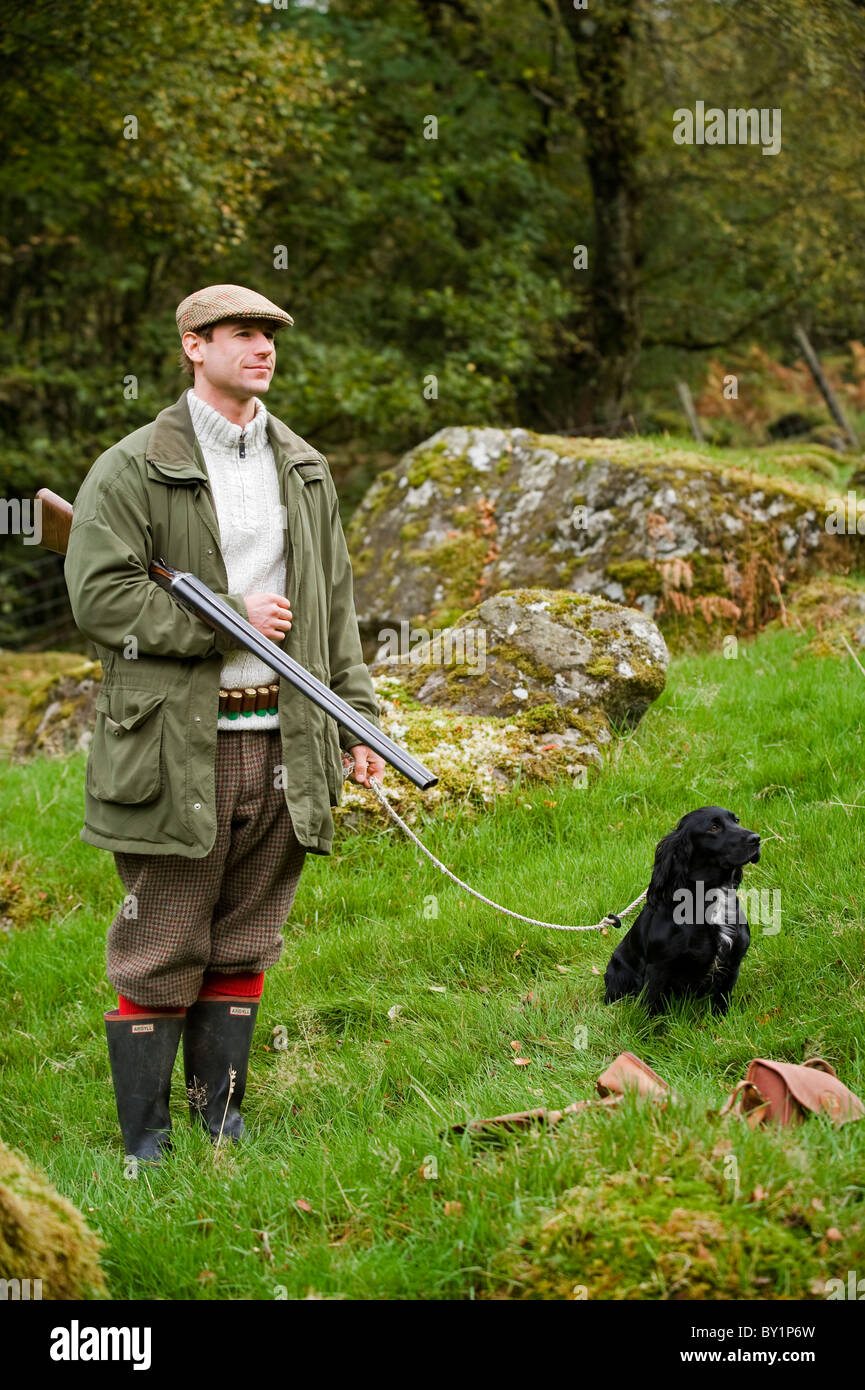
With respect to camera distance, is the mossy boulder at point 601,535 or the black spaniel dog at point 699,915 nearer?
the black spaniel dog at point 699,915

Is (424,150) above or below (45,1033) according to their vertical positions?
above

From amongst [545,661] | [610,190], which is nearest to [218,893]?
[545,661]

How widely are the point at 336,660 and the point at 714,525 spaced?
4688 mm

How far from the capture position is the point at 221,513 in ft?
12.4

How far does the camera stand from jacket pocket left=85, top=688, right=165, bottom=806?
3523mm

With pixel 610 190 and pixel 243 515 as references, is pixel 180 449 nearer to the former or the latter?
pixel 243 515

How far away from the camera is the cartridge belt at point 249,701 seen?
3.72 meters

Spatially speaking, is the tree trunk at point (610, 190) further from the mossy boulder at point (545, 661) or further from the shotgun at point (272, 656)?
the shotgun at point (272, 656)

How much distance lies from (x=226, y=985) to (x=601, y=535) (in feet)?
17.1

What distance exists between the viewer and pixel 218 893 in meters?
3.84

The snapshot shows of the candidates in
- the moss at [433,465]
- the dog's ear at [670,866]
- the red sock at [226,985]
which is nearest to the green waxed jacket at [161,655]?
the red sock at [226,985]
